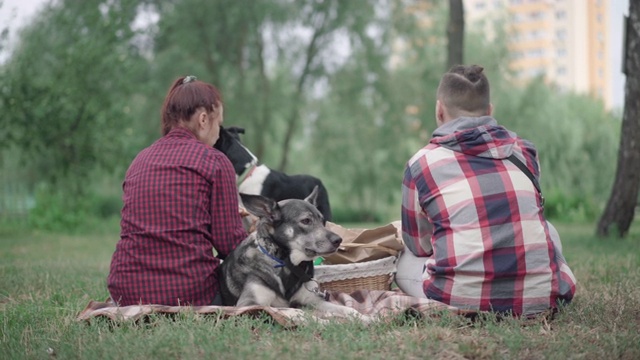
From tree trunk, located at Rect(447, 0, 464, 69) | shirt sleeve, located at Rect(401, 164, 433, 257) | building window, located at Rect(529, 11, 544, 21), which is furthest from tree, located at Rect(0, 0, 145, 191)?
building window, located at Rect(529, 11, 544, 21)

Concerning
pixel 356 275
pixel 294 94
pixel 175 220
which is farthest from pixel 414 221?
pixel 294 94

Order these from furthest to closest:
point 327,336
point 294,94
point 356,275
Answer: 1. point 294,94
2. point 356,275
3. point 327,336

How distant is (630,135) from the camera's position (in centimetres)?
1038

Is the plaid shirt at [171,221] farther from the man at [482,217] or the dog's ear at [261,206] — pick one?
the man at [482,217]

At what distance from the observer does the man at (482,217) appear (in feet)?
13.7

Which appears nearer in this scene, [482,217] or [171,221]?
[482,217]

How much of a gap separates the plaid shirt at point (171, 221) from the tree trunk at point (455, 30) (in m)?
9.09

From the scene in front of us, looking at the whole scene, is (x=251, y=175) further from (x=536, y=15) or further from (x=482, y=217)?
(x=536, y=15)

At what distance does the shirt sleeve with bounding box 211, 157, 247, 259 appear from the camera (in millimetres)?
4559

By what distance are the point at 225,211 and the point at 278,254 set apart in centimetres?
48

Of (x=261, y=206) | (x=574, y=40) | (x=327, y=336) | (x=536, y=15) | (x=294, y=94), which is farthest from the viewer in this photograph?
(x=536, y=15)

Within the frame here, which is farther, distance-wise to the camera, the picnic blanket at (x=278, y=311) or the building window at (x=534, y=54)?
the building window at (x=534, y=54)

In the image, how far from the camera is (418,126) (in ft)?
91.6

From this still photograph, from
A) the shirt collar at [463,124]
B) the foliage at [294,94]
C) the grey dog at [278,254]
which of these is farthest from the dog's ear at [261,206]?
the foliage at [294,94]
